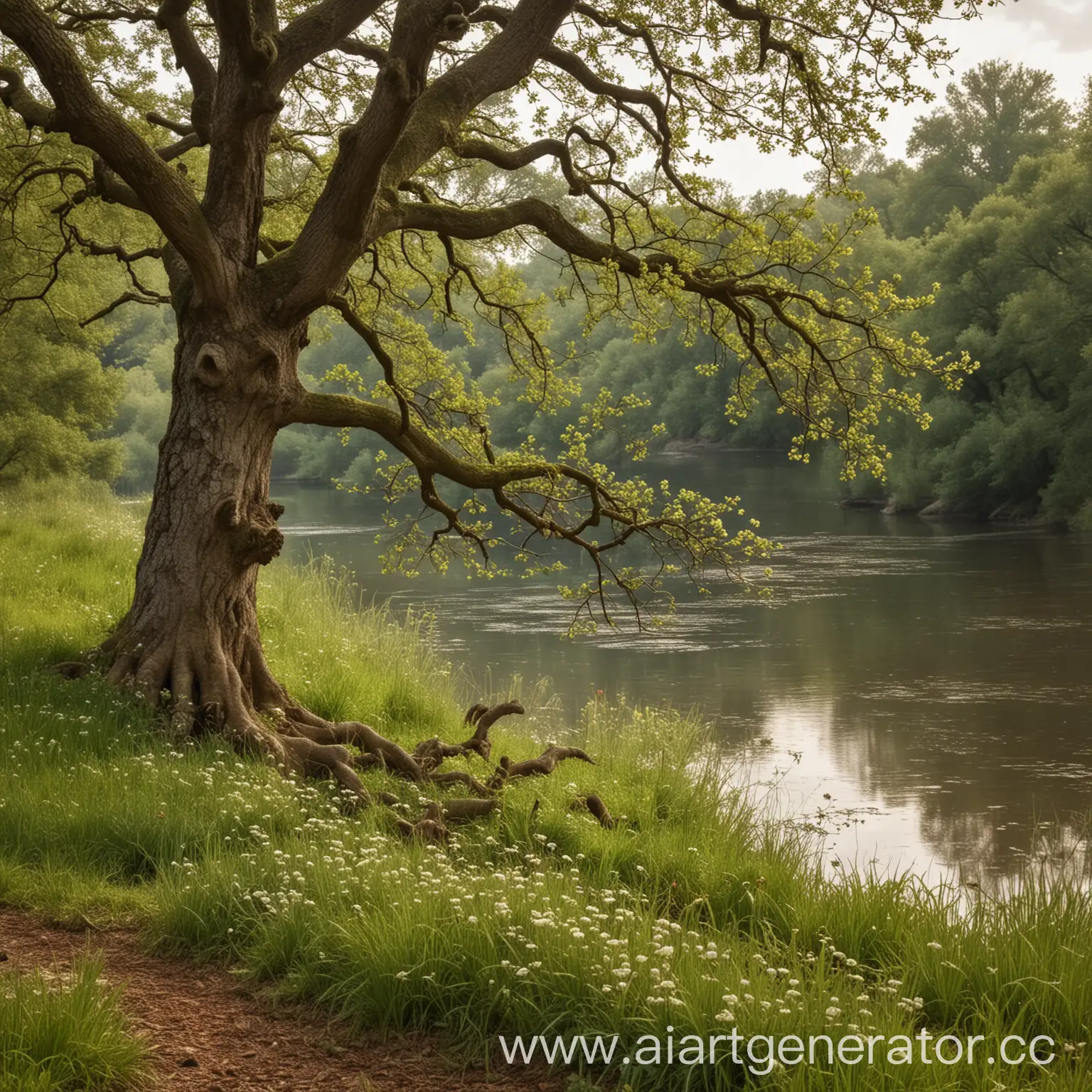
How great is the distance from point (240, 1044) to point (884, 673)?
17.6 meters

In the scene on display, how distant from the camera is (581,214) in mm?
13812

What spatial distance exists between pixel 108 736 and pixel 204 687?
3.64ft

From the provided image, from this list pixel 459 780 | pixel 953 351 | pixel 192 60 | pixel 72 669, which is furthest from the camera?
pixel 953 351

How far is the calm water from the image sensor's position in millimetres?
13484

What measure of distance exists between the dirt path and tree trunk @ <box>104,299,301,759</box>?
3.87 metres

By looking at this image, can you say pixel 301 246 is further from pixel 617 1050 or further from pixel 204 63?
pixel 617 1050

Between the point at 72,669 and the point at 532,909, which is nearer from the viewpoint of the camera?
the point at 532,909

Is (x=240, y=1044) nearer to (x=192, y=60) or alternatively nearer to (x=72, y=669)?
(x=72, y=669)

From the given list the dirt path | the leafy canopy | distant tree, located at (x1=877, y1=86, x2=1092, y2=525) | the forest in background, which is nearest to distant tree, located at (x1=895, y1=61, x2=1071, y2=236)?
the forest in background

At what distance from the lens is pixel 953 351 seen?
32.8 meters

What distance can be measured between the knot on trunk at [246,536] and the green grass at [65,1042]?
539 cm

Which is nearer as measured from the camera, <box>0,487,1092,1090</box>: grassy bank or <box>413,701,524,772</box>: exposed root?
<box>0,487,1092,1090</box>: grassy bank

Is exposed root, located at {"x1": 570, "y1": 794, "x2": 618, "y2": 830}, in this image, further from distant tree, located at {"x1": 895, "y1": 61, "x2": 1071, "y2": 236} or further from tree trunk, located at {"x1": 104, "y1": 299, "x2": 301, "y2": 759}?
distant tree, located at {"x1": 895, "y1": 61, "x2": 1071, "y2": 236}

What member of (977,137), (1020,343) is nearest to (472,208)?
(1020,343)
